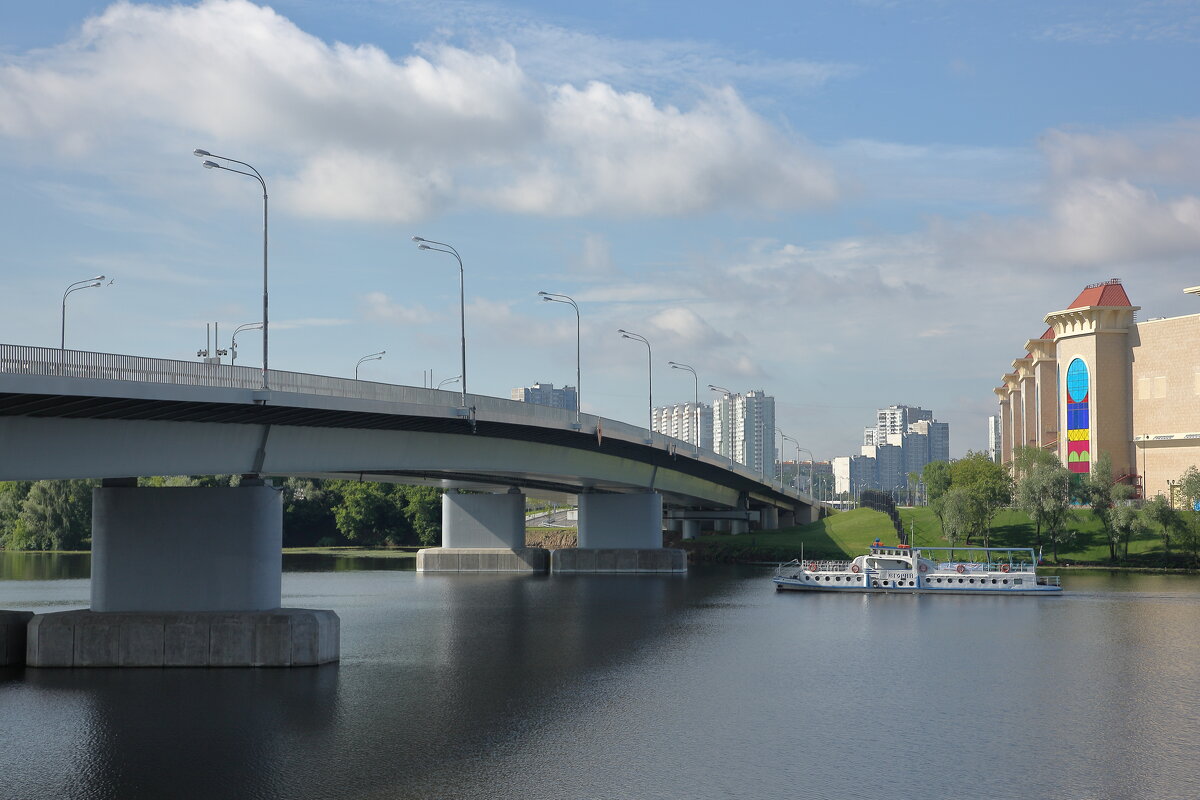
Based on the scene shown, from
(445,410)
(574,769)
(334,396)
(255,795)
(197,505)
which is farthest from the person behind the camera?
(445,410)

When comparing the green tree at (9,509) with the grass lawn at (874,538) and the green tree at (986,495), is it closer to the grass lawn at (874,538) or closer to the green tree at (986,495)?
the grass lawn at (874,538)

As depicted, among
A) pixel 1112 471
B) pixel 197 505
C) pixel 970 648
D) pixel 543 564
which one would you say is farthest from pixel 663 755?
pixel 1112 471

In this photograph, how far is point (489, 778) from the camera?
1120 inches

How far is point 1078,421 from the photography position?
109 metres

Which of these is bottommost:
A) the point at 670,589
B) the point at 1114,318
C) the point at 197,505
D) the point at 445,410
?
the point at 670,589

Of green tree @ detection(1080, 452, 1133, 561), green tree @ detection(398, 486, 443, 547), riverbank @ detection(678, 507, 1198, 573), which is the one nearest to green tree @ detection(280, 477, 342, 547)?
green tree @ detection(398, 486, 443, 547)

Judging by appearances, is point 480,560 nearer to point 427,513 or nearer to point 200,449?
point 427,513

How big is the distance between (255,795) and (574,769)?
7450 millimetres

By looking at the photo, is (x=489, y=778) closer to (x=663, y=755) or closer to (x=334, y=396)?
(x=663, y=755)

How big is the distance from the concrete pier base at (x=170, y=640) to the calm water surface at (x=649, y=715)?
68cm

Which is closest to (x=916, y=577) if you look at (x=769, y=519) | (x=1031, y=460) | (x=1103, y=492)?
(x=1103, y=492)

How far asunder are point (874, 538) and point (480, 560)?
37.3 m

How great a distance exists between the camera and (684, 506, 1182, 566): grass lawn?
97.1 metres

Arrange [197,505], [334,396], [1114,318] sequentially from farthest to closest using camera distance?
[1114,318] → [334,396] → [197,505]
